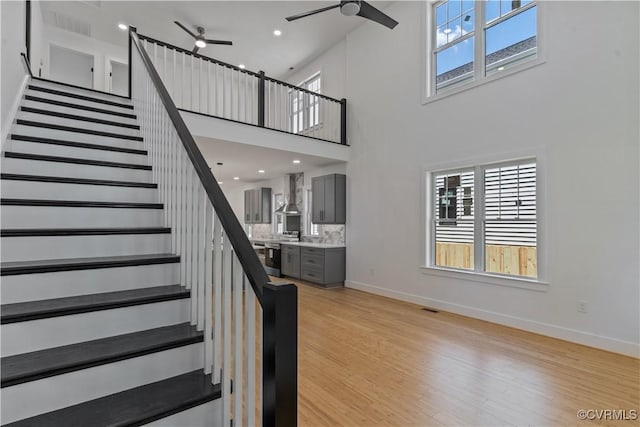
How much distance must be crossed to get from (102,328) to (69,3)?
7186 millimetres

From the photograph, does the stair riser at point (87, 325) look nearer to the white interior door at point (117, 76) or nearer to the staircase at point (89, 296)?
the staircase at point (89, 296)

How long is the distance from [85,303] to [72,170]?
4.73ft

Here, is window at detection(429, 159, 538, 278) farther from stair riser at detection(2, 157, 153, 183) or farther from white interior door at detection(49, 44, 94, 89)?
white interior door at detection(49, 44, 94, 89)

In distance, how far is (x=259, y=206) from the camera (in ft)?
29.8

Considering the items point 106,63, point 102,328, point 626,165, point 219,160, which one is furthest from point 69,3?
point 626,165

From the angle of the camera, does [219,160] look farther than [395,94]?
Yes

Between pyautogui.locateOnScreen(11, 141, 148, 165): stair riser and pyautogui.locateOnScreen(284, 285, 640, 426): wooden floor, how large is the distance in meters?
2.46

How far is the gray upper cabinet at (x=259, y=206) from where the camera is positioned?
900 centimetres

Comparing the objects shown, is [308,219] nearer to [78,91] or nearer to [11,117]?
[78,91]

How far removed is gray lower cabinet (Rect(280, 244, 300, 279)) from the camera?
6.86 metres

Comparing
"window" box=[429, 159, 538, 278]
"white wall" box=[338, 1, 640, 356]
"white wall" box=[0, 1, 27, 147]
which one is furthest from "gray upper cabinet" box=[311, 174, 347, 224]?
"white wall" box=[0, 1, 27, 147]

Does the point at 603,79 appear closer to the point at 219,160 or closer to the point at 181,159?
the point at 181,159

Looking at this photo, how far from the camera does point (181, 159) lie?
6.49 feet

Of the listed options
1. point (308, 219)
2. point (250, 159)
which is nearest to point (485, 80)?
point (250, 159)
